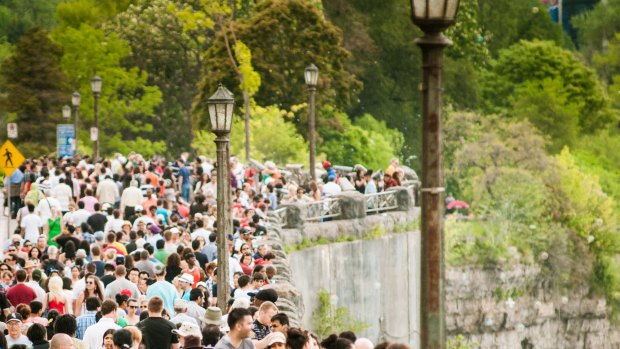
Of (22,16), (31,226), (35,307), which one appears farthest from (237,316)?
(22,16)

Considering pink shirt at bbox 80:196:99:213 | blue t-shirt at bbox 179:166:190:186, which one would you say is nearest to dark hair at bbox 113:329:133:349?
pink shirt at bbox 80:196:99:213

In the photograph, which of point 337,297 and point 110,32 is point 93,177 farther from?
point 110,32

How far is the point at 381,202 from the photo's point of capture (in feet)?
145

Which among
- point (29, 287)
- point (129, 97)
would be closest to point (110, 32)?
point (129, 97)

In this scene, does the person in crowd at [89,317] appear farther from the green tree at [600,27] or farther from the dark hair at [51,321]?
the green tree at [600,27]

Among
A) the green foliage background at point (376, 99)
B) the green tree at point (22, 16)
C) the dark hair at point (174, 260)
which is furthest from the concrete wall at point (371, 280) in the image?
the green tree at point (22, 16)

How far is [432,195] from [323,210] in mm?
28635

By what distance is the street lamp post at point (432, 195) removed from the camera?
1146cm

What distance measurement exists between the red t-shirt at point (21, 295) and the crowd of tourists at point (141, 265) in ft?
0.04

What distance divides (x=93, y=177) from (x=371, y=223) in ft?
20.5

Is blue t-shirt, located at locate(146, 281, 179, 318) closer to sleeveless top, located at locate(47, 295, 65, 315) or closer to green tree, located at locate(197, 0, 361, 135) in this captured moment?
sleeveless top, located at locate(47, 295, 65, 315)

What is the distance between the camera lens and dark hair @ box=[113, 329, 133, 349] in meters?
14.9

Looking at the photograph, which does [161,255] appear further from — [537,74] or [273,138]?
[537,74]

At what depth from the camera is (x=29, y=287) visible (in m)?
21.0
